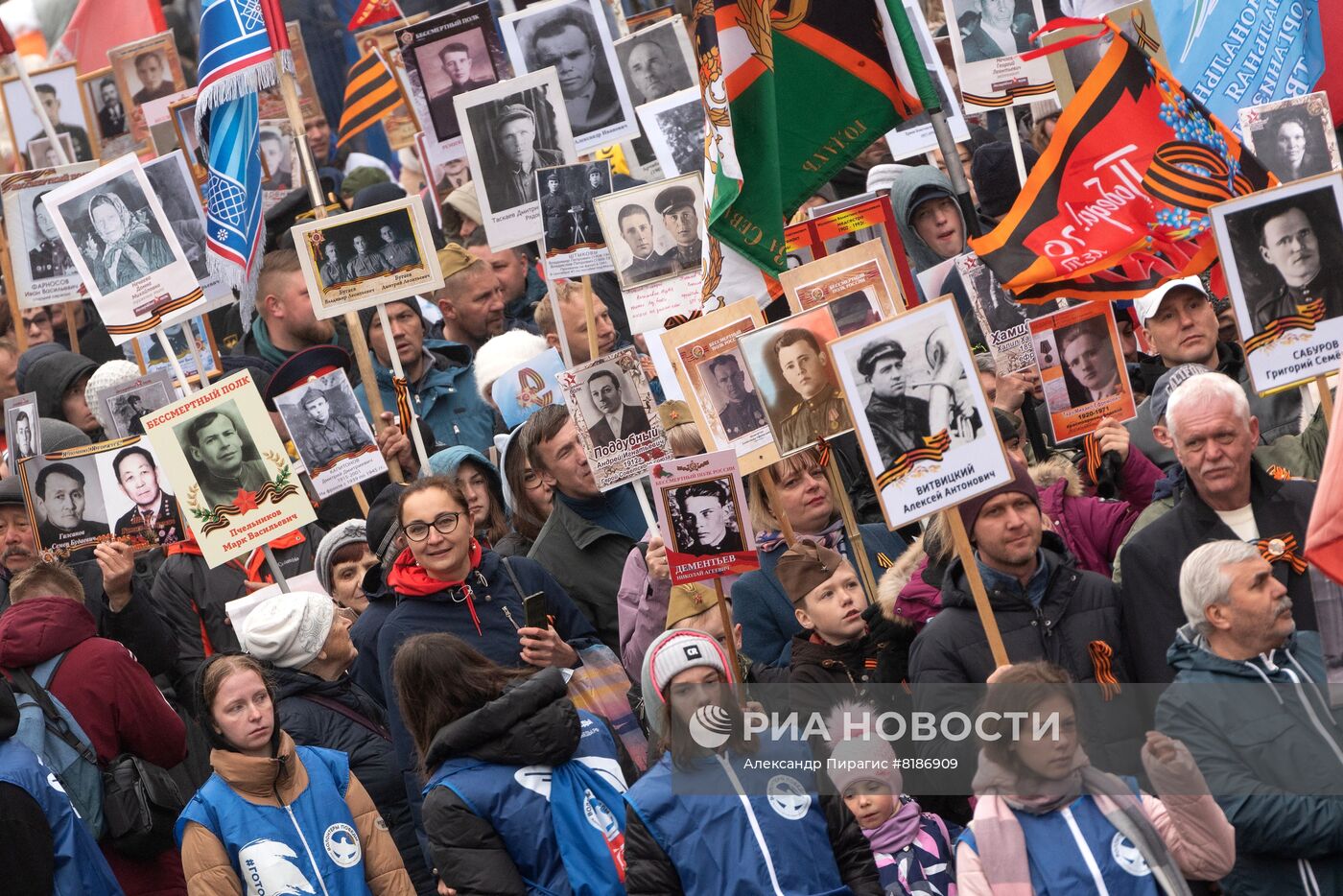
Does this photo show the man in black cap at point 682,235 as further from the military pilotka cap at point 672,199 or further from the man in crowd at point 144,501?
the man in crowd at point 144,501

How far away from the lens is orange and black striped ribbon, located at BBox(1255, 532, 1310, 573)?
18.9ft

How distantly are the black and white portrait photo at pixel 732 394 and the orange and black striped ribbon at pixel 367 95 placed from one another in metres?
7.29

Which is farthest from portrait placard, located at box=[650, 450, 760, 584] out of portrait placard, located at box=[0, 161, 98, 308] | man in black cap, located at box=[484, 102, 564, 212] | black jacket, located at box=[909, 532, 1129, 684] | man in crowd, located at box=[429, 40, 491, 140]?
portrait placard, located at box=[0, 161, 98, 308]

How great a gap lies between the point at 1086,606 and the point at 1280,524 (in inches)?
26.3

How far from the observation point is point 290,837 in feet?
19.5

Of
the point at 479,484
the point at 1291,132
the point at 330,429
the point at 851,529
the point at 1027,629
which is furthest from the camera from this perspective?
the point at 330,429

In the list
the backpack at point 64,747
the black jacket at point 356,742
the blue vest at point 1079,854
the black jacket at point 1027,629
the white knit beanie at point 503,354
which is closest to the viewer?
the blue vest at point 1079,854

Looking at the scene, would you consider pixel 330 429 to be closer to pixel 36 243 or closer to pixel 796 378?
pixel 796 378

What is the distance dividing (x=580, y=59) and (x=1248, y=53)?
138 inches

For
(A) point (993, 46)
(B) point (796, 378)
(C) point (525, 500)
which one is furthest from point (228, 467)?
(A) point (993, 46)

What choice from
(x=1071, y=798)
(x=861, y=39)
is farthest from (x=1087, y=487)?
(x=1071, y=798)

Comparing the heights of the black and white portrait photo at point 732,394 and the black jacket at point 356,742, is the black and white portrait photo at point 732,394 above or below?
above

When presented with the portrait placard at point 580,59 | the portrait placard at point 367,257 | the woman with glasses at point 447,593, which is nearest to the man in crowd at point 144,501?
the portrait placard at point 367,257

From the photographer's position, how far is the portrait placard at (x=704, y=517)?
624 cm
